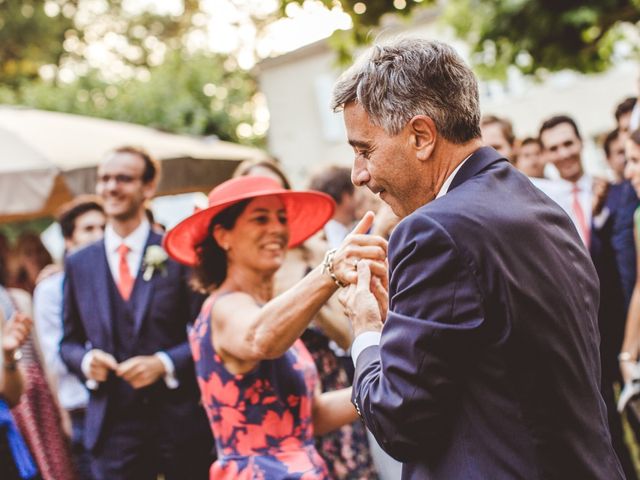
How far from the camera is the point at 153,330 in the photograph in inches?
177

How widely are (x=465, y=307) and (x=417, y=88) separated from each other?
563 mm

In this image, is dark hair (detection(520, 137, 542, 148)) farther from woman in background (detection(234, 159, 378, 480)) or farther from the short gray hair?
the short gray hair

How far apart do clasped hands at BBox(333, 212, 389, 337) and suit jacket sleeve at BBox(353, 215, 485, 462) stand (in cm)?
29

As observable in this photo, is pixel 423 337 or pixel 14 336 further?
pixel 14 336

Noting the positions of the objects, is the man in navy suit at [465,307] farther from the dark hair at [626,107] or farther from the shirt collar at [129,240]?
the dark hair at [626,107]

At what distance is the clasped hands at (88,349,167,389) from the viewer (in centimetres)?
428

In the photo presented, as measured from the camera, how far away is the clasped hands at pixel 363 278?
7.16ft

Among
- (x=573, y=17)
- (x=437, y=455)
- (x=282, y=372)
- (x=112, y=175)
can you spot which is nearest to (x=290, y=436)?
(x=282, y=372)

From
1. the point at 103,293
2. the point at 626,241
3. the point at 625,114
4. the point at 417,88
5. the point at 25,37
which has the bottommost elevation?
the point at 626,241

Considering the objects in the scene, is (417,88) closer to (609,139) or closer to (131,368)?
(131,368)

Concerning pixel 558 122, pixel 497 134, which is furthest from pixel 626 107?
pixel 497 134

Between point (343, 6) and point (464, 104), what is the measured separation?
4.31 metres

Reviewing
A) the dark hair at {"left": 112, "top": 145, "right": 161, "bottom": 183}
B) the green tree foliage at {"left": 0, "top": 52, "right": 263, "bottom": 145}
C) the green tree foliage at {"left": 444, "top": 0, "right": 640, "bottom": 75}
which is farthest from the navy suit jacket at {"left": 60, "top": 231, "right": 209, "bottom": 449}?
the green tree foliage at {"left": 0, "top": 52, "right": 263, "bottom": 145}

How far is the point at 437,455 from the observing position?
6.26 feet
